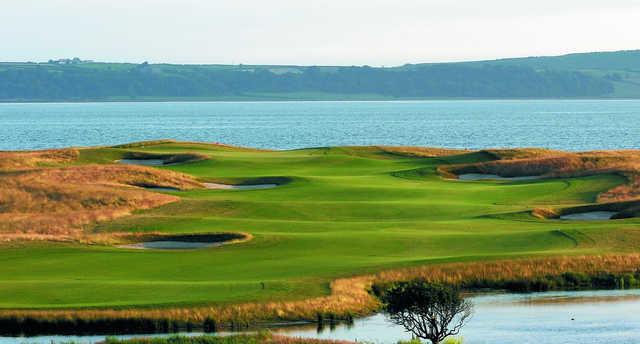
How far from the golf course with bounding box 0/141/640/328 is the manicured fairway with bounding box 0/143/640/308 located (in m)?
0.07

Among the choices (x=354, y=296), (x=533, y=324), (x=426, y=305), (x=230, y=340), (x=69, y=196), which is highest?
(x=426, y=305)

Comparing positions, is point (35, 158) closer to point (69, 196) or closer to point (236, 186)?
point (236, 186)

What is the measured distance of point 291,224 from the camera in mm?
46750

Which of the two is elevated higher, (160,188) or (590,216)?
(590,216)

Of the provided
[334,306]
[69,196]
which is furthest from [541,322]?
[69,196]

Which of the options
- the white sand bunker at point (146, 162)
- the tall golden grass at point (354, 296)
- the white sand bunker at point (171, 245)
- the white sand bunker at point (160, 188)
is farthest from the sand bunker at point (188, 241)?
the white sand bunker at point (146, 162)

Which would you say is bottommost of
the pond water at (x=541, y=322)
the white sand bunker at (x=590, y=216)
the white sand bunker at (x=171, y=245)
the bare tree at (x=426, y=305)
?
the pond water at (x=541, y=322)

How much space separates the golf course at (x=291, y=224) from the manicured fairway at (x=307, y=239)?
7 cm

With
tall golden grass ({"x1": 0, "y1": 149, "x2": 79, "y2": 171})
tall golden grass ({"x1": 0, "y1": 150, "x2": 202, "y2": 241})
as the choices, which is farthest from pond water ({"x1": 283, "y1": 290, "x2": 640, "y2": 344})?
tall golden grass ({"x1": 0, "y1": 149, "x2": 79, "y2": 171})

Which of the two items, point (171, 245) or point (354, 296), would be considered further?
point (171, 245)

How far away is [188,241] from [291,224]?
5.52 m

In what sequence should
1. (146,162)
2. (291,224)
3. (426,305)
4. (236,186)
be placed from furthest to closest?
1. (146,162)
2. (236,186)
3. (291,224)
4. (426,305)

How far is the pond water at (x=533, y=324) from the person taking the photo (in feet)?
98.6

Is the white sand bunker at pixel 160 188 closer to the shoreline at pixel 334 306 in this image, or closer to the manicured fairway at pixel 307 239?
the manicured fairway at pixel 307 239
